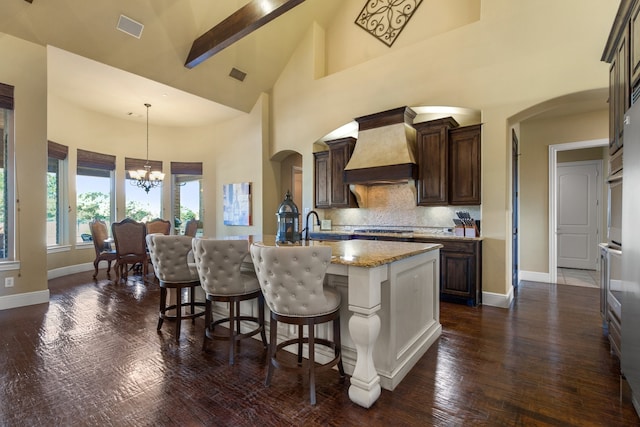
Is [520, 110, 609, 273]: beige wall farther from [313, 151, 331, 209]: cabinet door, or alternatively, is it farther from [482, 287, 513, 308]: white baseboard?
[313, 151, 331, 209]: cabinet door

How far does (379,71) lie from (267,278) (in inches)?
171

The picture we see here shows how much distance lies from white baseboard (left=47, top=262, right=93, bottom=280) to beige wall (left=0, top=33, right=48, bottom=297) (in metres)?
1.86

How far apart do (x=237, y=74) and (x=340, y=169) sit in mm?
2887

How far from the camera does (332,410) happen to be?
180cm

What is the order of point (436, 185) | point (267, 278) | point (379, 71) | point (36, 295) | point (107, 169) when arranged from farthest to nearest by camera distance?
point (107, 169)
point (379, 71)
point (436, 185)
point (36, 295)
point (267, 278)

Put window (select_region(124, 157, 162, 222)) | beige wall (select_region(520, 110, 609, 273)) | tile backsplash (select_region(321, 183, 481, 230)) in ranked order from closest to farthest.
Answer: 1. tile backsplash (select_region(321, 183, 481, 230))
2. beige wall (select_region(520, 110, 609, 273))
3. window (select_region(124, 157, 162, 222))

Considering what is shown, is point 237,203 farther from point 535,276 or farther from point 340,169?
point 535,276

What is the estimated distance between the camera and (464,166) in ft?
13.7

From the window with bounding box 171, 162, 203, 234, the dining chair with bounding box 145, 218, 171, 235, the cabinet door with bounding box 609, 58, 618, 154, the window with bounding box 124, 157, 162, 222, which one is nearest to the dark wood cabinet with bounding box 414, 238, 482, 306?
the cabinet door with bounding box 609, 58, 618, 154

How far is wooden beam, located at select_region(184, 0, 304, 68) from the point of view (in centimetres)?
393

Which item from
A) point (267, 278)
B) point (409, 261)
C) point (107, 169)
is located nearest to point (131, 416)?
point (267, 278)

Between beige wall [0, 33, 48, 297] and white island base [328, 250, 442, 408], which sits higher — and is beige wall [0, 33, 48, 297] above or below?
above

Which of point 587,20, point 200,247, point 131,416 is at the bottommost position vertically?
point 131,416

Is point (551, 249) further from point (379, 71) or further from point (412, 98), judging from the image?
point (379, 71)
